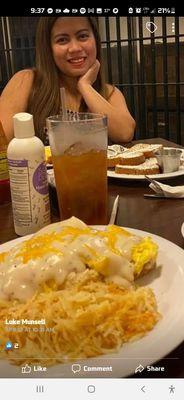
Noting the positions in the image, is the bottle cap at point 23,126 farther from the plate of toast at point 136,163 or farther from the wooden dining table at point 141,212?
the plate of toast at point 136,163

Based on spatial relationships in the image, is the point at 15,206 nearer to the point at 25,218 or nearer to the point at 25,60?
the point at 25,218

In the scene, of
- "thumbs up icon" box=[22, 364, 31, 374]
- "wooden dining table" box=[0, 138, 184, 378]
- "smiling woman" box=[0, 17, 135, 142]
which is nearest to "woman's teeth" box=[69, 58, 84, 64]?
"smiling woman" box=[0, 17, 135, 142]

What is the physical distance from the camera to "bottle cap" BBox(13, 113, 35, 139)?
20.7 inches

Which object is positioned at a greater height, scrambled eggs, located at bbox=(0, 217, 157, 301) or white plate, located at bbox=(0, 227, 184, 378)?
scrambled eggs, located at bbox=(0, 217, 157, 301)

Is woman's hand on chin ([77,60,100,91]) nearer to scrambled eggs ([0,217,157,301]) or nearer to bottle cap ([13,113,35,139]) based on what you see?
bottle cap ([13,113,35,139])

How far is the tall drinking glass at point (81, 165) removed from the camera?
22.8 inches

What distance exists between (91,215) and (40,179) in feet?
0.32

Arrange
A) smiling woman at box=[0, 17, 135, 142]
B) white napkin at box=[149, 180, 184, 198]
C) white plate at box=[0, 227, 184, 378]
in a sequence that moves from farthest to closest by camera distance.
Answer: smiling woman at box=[0, 17, 135, 142] → white napkin at box=[149, 180, 184, 198] → white plate at box=[0, 227, 184, 378]

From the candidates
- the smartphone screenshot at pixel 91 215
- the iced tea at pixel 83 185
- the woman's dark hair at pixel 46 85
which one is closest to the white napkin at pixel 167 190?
the smartphone screenshot at pixel 91 215

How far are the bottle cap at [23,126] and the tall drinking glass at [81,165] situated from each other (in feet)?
0.18

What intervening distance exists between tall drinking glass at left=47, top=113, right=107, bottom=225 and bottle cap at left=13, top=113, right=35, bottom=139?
0.18 ft

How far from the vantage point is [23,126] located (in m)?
0.53

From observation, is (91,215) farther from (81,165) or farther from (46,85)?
(46,85)

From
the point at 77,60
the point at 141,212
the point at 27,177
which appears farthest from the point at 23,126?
the point at 77,60
